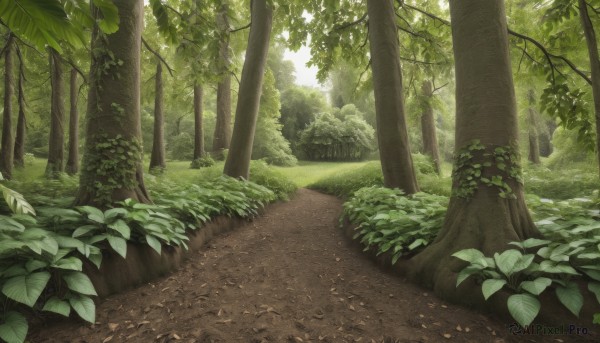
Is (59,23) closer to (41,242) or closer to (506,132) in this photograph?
(41,242)

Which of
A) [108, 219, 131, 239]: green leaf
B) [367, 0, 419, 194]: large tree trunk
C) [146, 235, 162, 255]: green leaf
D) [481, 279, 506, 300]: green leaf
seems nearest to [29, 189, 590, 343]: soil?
[481, 279, 506, 300]: green leaf

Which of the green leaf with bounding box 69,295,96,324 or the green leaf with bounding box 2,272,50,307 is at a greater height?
the green leaf with bounding box 2,272,50,307

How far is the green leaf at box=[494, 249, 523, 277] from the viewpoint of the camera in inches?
107

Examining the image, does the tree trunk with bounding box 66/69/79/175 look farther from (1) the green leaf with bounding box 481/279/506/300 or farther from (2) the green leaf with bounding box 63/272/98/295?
(1) the green leaf with bounding box 481/279/506/300

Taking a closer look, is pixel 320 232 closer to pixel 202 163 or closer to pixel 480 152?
pixel 480 152

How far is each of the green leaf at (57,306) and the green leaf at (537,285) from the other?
3870 millimetres

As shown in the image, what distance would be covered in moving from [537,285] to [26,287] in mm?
4162

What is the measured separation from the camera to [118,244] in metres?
3.13

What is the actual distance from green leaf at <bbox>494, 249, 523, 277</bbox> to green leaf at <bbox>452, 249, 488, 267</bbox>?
0.12 meters

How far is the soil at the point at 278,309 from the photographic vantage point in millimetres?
2609

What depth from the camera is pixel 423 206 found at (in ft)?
16.7

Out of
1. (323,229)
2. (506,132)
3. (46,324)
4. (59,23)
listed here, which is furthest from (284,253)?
(59,23)

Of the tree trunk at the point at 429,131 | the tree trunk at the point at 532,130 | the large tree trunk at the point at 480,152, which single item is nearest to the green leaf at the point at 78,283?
the large tree trunk at the point at 480,152

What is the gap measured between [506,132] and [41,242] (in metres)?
4.95
